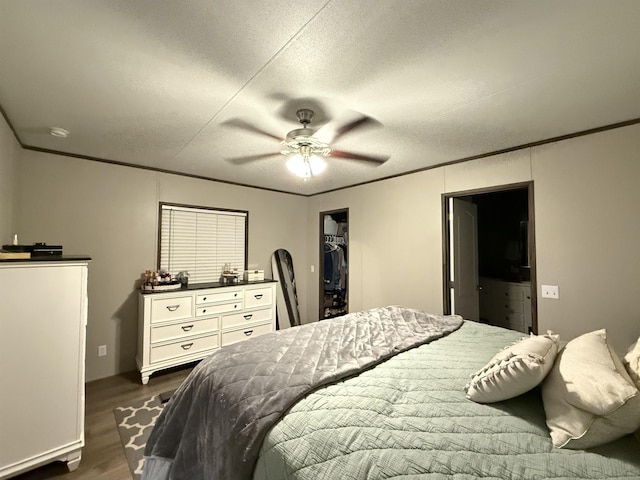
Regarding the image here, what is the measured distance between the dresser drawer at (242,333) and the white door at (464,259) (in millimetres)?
2441

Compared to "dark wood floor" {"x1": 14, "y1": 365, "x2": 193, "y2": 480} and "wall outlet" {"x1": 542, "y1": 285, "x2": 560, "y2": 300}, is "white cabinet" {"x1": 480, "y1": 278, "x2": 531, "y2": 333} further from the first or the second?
"dark wood floor" {"x1": 14, "y1": 365, "x2": 193, "y2": 480}

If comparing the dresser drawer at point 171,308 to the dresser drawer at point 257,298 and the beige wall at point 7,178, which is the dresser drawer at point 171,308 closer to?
the dresser drawer at point 257,298

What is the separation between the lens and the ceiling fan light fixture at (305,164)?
7.22ft

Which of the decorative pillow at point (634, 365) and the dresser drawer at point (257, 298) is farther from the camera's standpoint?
the dresser drawer at point (257, 298)

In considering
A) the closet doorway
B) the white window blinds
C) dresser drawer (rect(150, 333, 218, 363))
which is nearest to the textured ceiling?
the white window blinds

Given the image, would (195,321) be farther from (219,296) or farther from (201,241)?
(201,241)

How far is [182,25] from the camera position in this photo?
4.21ft

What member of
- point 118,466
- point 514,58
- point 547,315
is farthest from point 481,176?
point 118,466

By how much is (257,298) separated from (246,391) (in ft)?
9.00

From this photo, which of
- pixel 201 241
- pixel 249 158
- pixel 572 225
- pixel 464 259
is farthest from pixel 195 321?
pixel 572 225

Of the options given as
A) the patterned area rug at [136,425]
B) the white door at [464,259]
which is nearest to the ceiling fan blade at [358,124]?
the white door at [464,259]

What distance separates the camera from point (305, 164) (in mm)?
2227

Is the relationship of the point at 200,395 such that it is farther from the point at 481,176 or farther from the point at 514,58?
the point at 481,176

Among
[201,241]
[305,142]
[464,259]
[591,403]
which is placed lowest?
[591,403]
